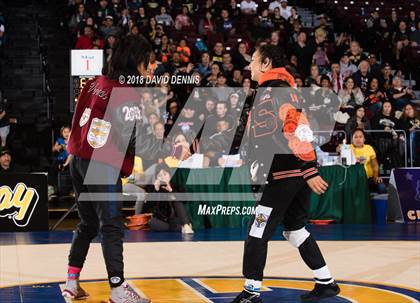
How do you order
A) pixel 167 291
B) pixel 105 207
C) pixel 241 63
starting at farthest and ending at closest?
pixel 241 63
pixel 167 291
pixel 105 207

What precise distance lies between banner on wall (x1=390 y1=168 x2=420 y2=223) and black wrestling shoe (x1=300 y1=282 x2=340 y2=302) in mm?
7739

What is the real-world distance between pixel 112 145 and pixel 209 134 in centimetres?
860

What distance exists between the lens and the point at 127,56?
275 inches

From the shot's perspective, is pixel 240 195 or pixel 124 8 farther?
pixel 124 8

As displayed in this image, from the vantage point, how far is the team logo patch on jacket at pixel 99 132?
6.92 meters

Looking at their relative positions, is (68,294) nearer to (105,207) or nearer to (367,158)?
(105,207)

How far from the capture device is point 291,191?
6906mm

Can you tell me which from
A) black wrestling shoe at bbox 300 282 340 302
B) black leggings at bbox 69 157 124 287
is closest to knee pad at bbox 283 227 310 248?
black wrestling shoe at bbox 300 282 340 302

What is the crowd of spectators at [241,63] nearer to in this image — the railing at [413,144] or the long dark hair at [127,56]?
the railing at [413,144]

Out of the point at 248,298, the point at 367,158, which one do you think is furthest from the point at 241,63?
the point at 248,298

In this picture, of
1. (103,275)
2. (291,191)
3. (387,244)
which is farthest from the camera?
(387,244)

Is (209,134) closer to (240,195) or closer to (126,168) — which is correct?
(240,195)

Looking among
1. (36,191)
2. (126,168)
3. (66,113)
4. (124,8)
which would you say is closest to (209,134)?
(36,191)

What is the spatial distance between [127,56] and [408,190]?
8.72 m
